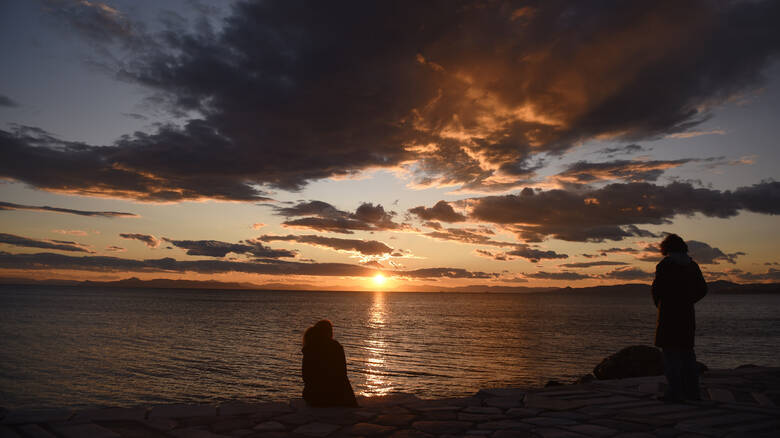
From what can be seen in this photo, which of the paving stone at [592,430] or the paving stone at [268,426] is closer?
the paving stone at [592,430]

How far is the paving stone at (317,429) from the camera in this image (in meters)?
5.44

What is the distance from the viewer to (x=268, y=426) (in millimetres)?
5719

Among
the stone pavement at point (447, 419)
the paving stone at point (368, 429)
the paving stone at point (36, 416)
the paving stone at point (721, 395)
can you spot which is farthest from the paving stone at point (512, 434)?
the paving stone at point (36, 416)

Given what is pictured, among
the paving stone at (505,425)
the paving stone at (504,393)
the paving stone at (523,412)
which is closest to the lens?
the paving stone at (505,425)

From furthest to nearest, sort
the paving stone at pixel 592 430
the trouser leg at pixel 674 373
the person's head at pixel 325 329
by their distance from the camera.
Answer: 1. the person's head at pixel 325 329
2. the trouser leg at pixel 674 373
3. the paving stone at pixel 592 430

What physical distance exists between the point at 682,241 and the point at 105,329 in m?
47.4

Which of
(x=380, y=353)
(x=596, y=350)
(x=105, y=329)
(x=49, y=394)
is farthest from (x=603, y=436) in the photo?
(x=105, y=329)

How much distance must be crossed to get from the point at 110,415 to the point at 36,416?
83cm

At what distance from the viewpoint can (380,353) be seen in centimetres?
2919

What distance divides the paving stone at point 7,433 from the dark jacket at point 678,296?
27.8 feet

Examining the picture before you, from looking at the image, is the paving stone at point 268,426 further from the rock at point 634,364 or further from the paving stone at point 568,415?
the rock at point 634,364

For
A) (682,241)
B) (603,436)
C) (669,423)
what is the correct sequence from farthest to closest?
(682,241) < (669,423) < (603,436)

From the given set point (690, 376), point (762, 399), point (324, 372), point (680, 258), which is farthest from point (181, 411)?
point (762, 399)

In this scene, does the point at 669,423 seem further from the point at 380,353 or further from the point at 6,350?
the point at 6,350
